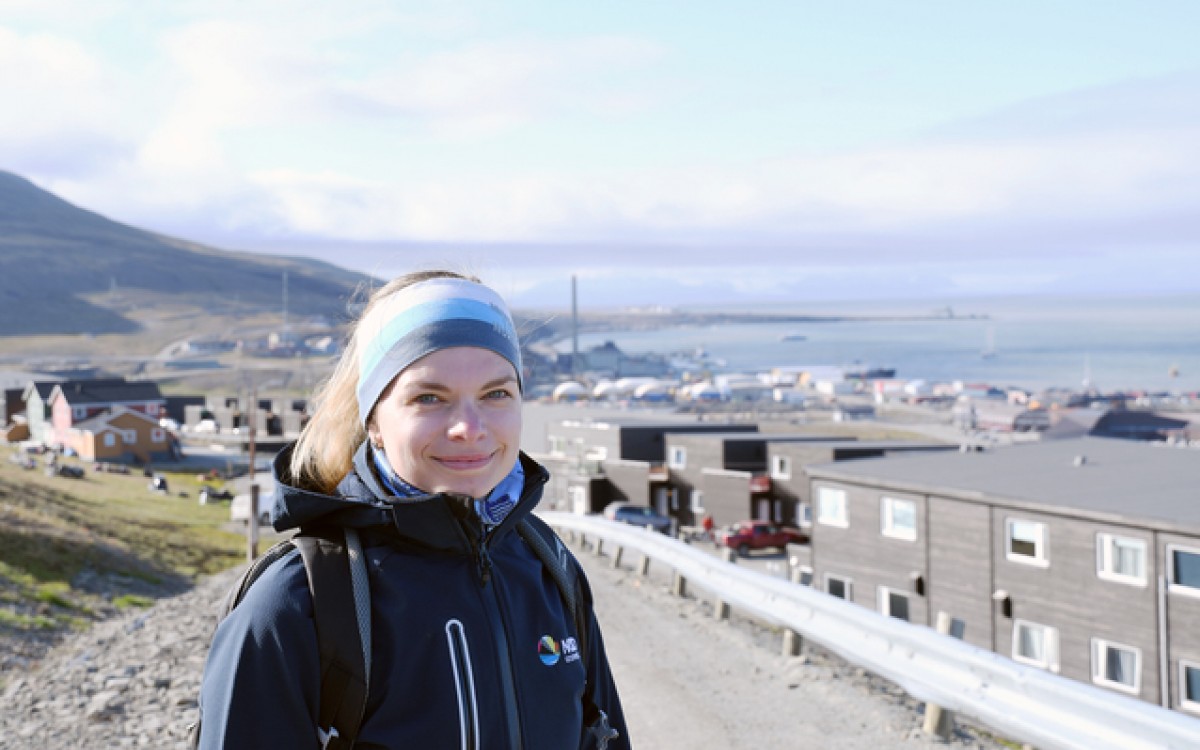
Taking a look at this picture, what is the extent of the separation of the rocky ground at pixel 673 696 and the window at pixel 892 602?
17.0m

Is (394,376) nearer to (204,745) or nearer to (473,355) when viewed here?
(473,355)

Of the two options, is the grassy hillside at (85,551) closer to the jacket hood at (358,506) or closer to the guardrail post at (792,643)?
the guardrail post at (792,643)

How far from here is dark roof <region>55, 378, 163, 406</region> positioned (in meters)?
79.3

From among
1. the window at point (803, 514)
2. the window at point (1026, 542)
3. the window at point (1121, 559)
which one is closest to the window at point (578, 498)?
the window at point (803, 514)

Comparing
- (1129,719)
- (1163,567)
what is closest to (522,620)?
(1129,719)

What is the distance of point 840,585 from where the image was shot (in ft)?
89.6

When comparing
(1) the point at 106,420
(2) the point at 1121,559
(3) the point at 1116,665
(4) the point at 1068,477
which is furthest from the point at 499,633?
(1) the point at 106,420

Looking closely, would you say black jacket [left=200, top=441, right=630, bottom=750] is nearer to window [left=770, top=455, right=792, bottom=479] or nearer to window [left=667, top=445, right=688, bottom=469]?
window [left=770, top=455, right=792, bottom=479]

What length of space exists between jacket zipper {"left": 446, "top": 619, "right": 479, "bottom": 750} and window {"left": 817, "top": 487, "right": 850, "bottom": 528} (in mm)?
25382

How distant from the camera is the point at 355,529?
2.38 metres

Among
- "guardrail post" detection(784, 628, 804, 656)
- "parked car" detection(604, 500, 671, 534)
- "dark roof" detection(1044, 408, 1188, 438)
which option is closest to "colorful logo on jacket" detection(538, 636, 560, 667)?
"guardrail post" detection(784, 628, 804, 656)

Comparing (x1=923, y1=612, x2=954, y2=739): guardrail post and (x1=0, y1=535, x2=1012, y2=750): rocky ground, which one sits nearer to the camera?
(x1=923, y1=612, x2=954, y2=739): guardrail post

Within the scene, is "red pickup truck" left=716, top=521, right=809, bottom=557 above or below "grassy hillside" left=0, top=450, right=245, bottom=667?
below

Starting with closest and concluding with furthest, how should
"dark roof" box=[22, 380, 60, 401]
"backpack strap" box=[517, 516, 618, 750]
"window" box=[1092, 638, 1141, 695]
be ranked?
"backpack strap" box=[517, 516, 618, 750] < "window" box=[1092, 638, 1141, 695] < "dark roof" box=[22, 380, 60, 401]
